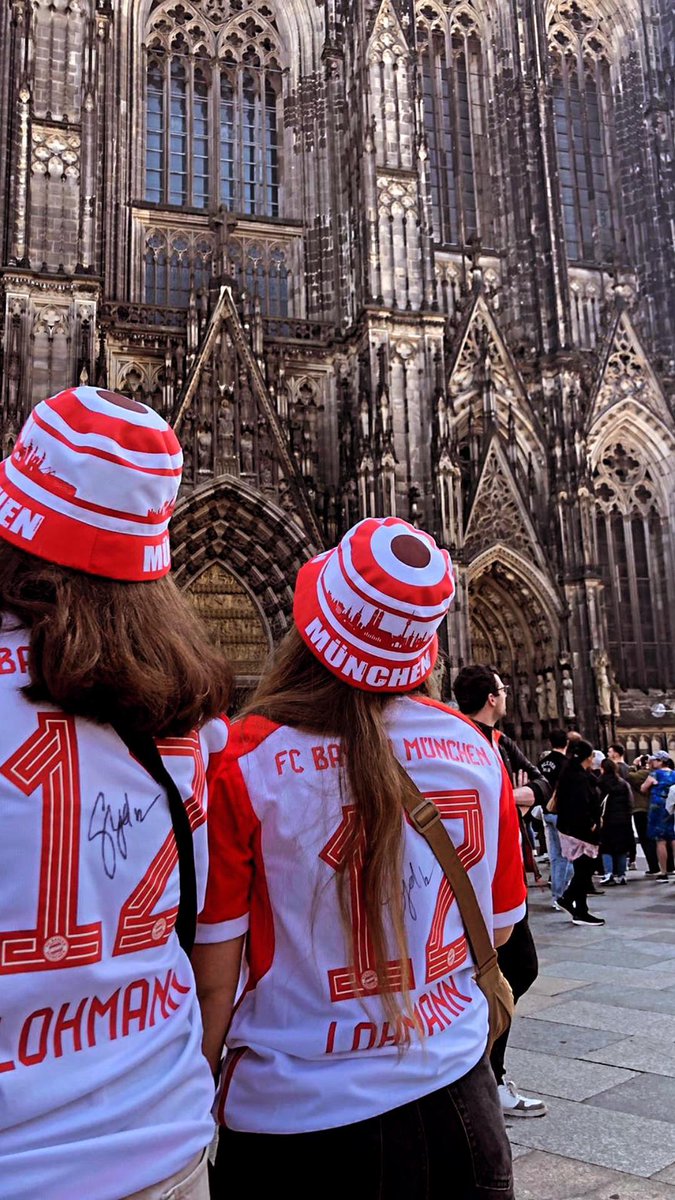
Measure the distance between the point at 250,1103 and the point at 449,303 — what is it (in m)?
21.7

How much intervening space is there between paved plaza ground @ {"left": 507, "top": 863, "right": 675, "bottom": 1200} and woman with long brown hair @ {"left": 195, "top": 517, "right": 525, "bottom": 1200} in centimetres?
194

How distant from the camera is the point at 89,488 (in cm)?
144

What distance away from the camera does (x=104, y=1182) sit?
1.20 m

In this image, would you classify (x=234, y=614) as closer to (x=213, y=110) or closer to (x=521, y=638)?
(x=521, y=638)

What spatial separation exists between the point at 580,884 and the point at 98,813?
309 inches

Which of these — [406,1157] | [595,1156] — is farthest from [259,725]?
[595,1156]

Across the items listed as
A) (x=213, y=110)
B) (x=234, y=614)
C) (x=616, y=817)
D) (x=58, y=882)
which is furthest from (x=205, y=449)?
(x=58, y=882)

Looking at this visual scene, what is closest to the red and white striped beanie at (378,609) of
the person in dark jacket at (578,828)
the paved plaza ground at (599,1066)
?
the paved plaza ground at (599,1066)

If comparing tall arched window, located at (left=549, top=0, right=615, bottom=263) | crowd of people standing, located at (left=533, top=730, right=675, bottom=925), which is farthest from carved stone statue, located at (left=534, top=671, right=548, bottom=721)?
tall arched window, located at (left=549, top=0, right=615, bottom=263)

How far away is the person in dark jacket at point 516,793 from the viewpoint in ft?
12.0

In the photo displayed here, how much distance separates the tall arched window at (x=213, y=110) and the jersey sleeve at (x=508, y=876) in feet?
66.6

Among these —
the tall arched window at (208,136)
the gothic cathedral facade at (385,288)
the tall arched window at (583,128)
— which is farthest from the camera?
the tall arched window at (583,128)

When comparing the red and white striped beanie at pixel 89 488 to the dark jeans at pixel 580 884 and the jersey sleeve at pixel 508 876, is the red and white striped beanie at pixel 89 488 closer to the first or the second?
the jersey sleeve at pixel 508 876

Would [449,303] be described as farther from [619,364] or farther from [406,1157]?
[406,1157]
